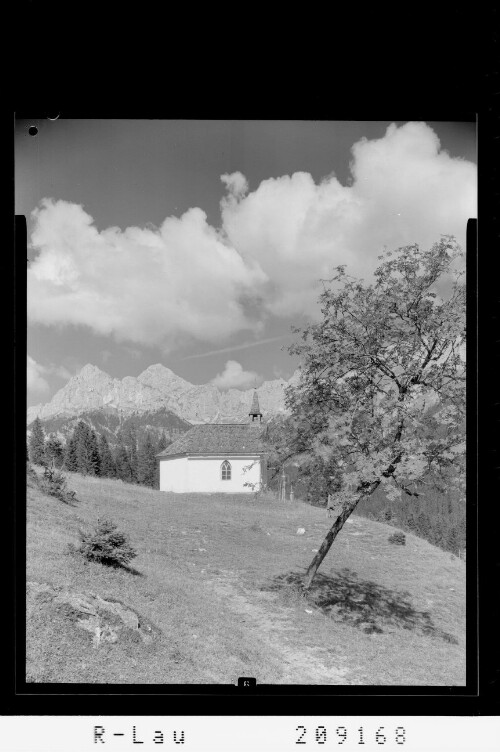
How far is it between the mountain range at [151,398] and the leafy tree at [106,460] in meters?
0.13

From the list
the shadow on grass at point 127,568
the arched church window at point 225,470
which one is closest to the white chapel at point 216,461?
the arched church window at point 225,470

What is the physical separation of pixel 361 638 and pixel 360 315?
1535 millimetres

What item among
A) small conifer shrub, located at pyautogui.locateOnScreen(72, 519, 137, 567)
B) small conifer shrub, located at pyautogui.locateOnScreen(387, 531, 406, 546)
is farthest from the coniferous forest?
small conifer shrub, located at pyautogui.locateOnScreen(387, 531, 406, 546)

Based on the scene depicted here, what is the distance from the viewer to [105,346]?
2.15m

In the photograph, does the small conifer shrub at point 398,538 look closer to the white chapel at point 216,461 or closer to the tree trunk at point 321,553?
the tree trunk at point 321,553

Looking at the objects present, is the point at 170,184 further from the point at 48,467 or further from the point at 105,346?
the point at 48,467

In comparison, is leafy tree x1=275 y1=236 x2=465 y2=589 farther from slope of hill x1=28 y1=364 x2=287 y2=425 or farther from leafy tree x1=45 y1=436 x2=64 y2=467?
leafy tree x1=45 y1=436 x2=64 y2=467

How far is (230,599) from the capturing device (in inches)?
85.4

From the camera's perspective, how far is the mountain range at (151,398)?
84.4 inches
